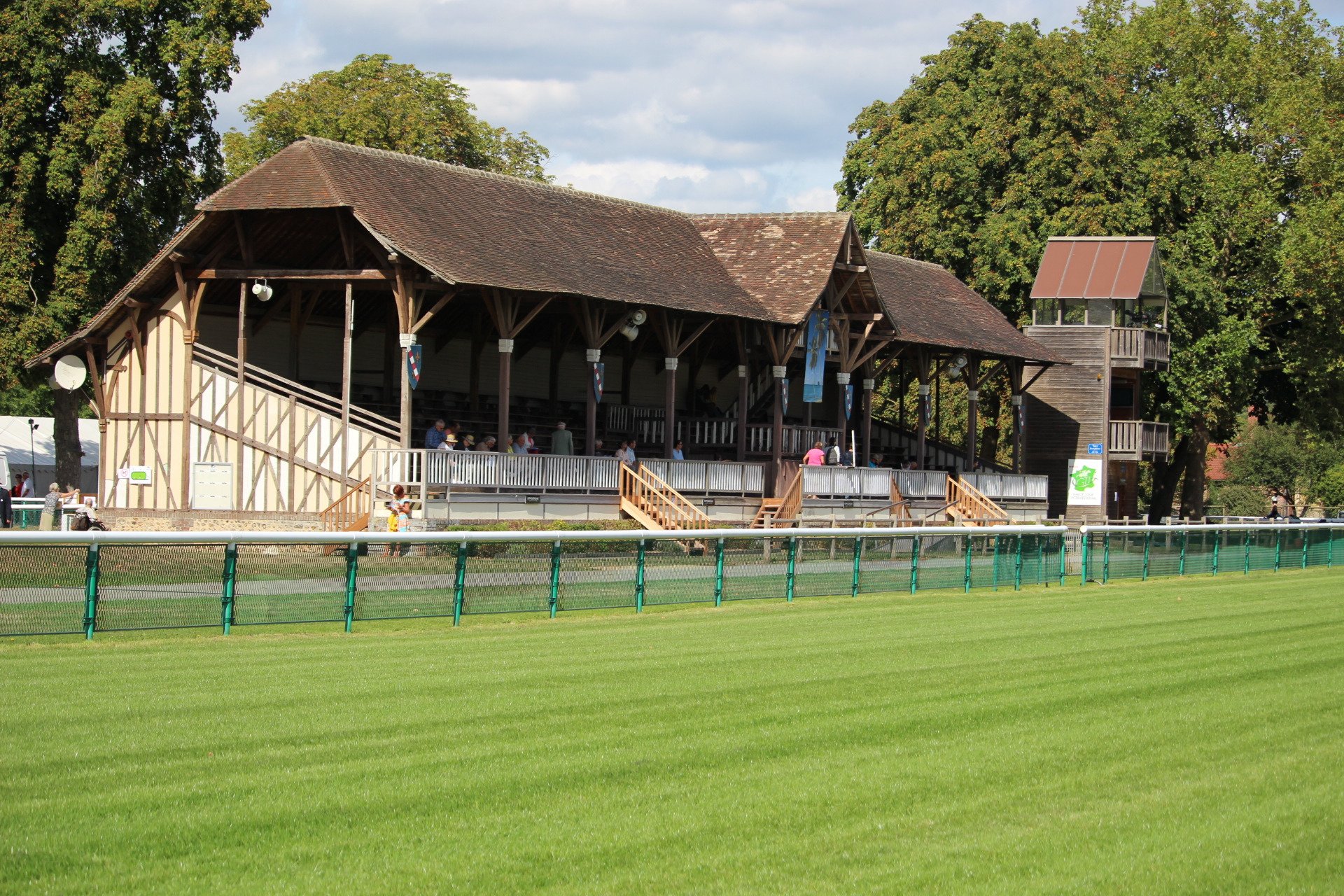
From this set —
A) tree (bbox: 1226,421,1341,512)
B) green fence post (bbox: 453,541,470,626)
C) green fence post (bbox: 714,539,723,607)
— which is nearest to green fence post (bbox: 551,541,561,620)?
green fence post (bbox: 453,541,470,626)

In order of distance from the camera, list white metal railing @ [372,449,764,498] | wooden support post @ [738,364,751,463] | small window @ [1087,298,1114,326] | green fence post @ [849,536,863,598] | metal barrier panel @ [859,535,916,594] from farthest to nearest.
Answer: small window @ [1087,298,1114,326] < wooden support post @ [738,364,751,463] < white metal railing @ [372,449,764,498] < metal barrier panel @ [859,535,916,594] < green fence post @ [849,536,863,598]

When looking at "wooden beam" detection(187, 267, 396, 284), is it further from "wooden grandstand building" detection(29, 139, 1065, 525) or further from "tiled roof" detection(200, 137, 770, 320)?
"tiled roof" detection(200, 137, 770, 320)

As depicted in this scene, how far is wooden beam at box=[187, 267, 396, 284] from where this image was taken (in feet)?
96.7

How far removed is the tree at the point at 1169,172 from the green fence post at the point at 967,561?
2801cm

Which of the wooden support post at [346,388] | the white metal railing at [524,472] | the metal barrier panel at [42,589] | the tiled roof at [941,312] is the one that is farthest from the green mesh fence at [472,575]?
the tiled roof at [941,312]

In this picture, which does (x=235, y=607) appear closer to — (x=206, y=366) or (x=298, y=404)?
(x=298, y=404)

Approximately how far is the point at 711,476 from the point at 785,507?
2252 mm

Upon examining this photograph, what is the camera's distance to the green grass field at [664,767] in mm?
6918

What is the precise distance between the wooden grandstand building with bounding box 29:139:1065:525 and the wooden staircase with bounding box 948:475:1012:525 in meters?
0.20

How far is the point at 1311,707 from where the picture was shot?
11.7 m

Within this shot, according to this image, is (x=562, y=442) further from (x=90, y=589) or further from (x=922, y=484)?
(x=90, y=589)

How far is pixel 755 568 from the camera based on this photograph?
22.0 m

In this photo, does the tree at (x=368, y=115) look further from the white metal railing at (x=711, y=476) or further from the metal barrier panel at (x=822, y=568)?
the metal barrier panel at (x=822, y=568)

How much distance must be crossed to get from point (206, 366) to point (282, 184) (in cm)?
451
